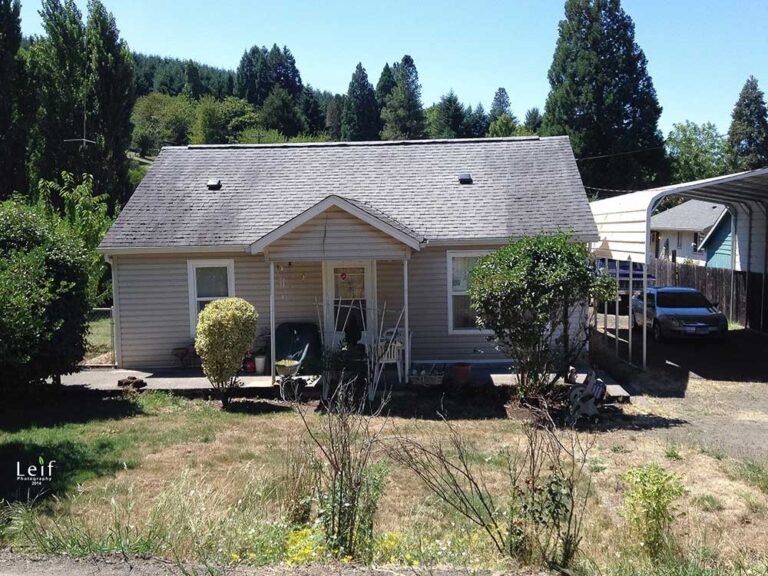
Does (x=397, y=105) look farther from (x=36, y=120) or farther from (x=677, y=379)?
(x=677, y=379)

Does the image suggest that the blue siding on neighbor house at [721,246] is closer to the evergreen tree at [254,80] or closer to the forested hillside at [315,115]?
the forested hillside at [315,115]

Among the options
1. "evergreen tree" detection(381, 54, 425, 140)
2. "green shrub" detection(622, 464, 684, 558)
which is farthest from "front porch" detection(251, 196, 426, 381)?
"evergreen tree" detection(381, 54, 425, 140)

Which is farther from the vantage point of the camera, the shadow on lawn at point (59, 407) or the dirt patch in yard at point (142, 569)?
the shadow on lawn at point (59, 407)

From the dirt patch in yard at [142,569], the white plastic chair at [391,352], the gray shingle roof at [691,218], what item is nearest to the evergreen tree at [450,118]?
the gray shingle roof at [691,218]

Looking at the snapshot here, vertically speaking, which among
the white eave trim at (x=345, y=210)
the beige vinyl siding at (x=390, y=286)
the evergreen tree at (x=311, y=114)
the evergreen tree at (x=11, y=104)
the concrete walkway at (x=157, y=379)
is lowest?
the concrete walkway at (x=157, y=379)

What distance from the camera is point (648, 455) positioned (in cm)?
879

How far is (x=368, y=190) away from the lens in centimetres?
1608

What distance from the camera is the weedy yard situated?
4941 mm

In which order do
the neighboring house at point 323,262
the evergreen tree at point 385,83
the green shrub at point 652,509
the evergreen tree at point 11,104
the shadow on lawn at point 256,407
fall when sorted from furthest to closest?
the evergreen tree at point 385,83 < the evergreen tree at point 11,104 < the neighboring house at point 323,262 < the shadow on lawn at point 256,407 < the green shrub at point 652,509

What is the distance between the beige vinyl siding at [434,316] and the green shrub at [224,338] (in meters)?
3.98

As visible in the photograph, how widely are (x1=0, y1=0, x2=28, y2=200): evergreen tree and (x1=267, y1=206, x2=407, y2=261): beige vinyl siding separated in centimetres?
2383

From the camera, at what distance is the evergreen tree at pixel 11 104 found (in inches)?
1195

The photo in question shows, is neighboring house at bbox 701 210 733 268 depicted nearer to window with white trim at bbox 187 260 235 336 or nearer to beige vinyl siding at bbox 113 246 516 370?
beige vinyl siding at bbox 113 246 516 370

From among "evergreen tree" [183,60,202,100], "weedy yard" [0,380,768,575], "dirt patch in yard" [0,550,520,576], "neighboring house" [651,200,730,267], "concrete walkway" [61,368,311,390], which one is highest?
"evergreen tree" [183,60,202,100]
